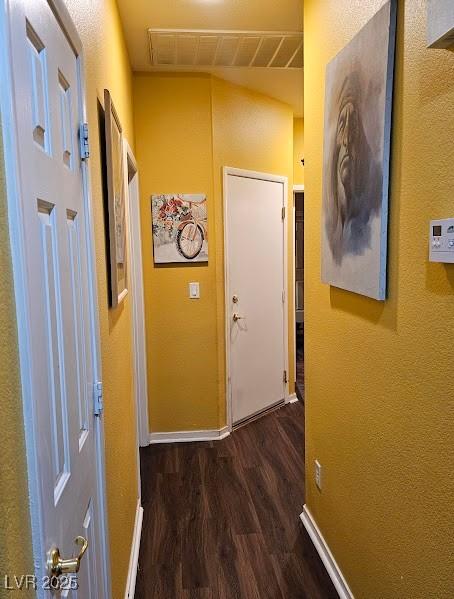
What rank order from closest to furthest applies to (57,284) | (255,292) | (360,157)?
(57,284) < (360,157) < (255,292)

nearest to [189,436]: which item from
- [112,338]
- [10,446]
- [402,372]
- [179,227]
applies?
[179,227]

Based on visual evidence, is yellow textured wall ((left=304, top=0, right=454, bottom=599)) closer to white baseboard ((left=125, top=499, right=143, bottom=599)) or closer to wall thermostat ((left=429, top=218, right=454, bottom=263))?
wall thermostat ((left=429, top=218, right=454, bottom=263))

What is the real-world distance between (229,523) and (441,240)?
6.56 ft

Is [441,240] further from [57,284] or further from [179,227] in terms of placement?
[179,227]

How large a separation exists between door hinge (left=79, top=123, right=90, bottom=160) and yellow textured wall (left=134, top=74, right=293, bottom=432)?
6.74 feet

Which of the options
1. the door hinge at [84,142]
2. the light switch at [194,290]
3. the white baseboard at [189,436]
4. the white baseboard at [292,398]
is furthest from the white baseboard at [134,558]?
the white baseboard at [292,398]

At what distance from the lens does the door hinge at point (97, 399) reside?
136cm

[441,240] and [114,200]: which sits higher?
[114,200]

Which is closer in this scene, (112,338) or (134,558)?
(112,338)

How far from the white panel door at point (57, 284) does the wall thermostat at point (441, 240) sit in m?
0.89

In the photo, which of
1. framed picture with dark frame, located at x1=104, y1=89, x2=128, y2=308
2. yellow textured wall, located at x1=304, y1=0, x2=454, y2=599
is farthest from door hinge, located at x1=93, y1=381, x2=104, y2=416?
yellow textured wall, located at x1=304, y1=0, x2=454, y2=599

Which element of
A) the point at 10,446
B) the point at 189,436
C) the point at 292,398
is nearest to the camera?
the point at 10,446

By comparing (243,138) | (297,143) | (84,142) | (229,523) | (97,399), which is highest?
(297,143)

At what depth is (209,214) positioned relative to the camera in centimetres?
342
